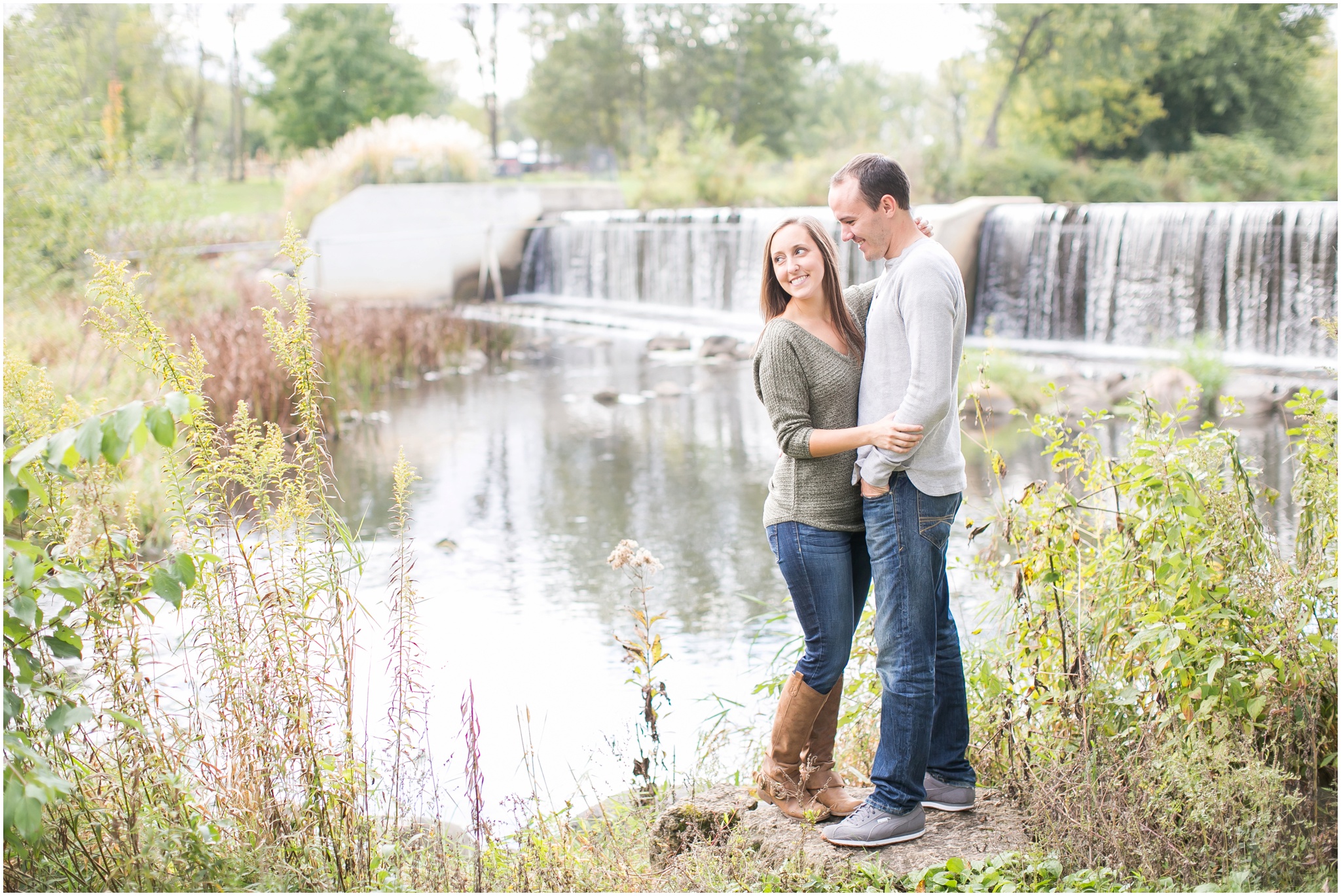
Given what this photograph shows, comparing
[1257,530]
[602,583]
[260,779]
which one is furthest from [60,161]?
[1257,530]

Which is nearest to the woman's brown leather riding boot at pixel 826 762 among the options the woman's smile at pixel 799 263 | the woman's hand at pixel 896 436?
the woman's hand at pixel 896 436

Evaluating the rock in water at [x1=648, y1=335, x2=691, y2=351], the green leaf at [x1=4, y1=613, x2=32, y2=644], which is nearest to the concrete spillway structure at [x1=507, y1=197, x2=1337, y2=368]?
the rock in water at [x1=648, y1=335, x2=691, y2=351]

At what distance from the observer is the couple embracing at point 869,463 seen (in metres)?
2.49

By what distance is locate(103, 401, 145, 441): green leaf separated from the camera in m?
1.84

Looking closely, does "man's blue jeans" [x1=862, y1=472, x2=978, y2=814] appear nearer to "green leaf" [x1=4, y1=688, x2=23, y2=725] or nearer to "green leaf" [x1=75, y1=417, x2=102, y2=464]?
"green leaf" [x1=75, y1=417, x2=102, y2=464]

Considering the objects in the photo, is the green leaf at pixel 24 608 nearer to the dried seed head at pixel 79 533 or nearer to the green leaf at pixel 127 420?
the dried seed head at pixel 79 533

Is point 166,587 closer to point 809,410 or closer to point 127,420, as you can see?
point 127,420

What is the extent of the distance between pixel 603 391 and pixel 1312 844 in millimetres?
9270

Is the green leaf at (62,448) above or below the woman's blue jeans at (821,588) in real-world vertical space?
above

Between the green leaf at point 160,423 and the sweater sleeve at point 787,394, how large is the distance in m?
1.28

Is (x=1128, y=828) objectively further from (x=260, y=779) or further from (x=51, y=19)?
(x=51, y=19)

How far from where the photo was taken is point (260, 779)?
8.01ft

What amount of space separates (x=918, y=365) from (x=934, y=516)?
14.7 inches

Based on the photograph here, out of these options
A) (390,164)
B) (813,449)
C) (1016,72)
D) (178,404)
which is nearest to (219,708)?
(178,404)
